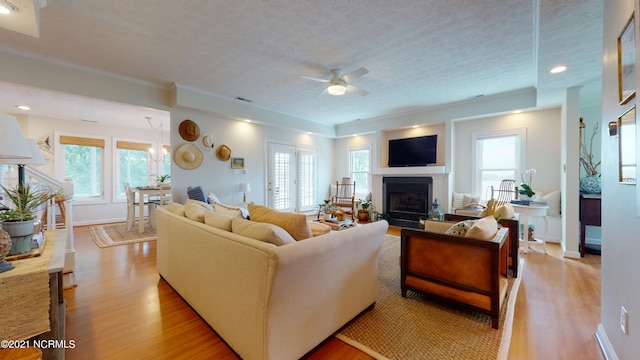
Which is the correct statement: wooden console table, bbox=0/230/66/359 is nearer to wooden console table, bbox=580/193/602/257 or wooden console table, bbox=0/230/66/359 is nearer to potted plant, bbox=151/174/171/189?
potted plant, bbox=151/174/171/189

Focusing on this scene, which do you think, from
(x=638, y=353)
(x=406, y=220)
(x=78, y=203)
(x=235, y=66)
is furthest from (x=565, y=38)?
(x=78, y=203)

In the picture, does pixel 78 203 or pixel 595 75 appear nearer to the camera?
pixel 595 75

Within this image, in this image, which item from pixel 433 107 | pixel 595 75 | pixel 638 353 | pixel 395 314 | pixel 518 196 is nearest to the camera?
pixel 638 353

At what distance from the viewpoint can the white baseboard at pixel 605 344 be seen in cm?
153

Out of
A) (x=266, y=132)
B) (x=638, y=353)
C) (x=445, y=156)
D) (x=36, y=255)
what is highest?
(x=266, y=132)

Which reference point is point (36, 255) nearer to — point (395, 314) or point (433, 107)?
point (395, 314)

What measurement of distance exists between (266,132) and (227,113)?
115 cm

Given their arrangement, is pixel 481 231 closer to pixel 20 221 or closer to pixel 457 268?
pixel 457 268

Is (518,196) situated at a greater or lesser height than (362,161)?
lesser

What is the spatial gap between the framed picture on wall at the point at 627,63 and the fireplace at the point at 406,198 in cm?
392

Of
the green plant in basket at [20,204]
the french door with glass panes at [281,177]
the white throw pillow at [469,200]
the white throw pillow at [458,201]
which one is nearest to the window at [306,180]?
the french door with glass panes at [281,177]

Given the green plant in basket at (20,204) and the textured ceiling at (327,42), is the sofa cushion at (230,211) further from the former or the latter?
the textured ceiling at (327,42)

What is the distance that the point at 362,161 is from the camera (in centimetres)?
698

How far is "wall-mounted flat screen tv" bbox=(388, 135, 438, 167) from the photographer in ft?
17.8
